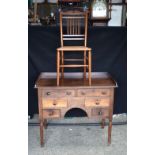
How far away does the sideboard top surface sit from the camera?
2126 millimetres

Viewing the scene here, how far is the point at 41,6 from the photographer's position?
6.85 metres

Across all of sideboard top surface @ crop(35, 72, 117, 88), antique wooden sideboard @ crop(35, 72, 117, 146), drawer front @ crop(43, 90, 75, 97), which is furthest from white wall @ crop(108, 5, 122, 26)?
drawer front @ crop(43, 90, 75, 97)

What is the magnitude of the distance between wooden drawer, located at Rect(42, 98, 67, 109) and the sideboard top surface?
0.14 metres

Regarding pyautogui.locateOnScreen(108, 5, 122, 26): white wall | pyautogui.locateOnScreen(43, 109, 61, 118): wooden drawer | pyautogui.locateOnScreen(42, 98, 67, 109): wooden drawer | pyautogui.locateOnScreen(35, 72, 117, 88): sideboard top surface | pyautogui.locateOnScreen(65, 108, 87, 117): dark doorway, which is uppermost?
pyautogui.locateOnScreen(108, 5, 122, 26): white wall

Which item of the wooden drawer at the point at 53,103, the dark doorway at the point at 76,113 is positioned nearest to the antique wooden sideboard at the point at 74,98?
the wooden drawer at the point at 53,103

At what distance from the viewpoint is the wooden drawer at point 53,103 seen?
211cm

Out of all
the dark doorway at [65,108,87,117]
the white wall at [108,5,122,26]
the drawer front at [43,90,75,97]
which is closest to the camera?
the drawer front at [43,90,75,97]

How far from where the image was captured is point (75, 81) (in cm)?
228

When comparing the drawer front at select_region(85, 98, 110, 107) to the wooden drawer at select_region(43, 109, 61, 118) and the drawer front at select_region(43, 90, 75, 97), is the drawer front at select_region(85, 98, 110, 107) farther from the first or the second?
the wooden drawer at select_region(43, 109, 61, 118)

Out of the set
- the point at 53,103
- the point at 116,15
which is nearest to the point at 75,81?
the point at 53,103

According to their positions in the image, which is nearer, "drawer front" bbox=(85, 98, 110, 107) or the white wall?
"drawer front" bbox=(85, 98, 110, 107)
